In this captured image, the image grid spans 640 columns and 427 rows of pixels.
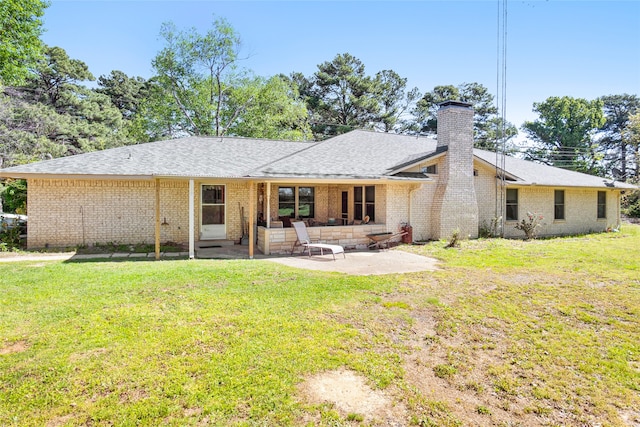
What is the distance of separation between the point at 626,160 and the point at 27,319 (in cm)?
5435

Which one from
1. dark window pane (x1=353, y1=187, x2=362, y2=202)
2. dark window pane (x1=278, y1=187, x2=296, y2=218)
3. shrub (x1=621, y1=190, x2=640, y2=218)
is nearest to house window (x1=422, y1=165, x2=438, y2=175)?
dark window pane (x1=353, y1=187, x2=362, y2=202)

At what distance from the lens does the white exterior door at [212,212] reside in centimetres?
1283

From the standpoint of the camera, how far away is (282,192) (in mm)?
13844

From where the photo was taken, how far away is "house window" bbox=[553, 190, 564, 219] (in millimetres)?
16506

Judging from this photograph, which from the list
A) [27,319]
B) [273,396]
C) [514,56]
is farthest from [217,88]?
Result: [273,396]

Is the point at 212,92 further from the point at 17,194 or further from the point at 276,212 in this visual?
the point at 276,212

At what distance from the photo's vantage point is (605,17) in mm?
11992

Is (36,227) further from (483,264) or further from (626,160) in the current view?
(626,160)

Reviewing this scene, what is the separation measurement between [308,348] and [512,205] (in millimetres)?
14520

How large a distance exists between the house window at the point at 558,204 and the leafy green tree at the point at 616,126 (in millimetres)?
34628

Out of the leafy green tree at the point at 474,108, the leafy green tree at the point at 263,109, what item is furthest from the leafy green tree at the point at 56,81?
the leafy green tree at the point at 474,108

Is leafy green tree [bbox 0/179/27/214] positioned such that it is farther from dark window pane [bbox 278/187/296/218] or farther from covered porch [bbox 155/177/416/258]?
dark window pane [bbox 278/187/296/218]

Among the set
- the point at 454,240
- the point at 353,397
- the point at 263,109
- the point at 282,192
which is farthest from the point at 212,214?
the point at 263,109

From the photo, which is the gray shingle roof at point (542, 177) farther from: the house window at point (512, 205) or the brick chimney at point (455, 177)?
the brick chimney at point (455, 177)
